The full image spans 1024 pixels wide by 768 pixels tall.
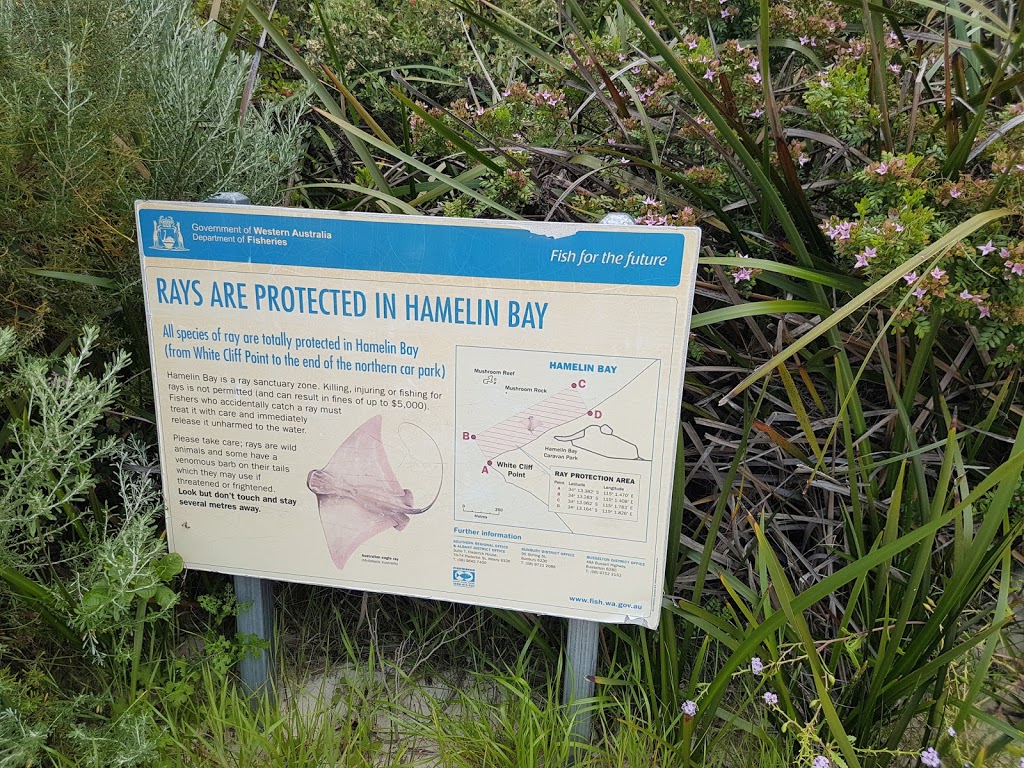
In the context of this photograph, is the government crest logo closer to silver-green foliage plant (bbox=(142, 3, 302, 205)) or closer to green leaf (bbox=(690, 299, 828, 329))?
silver-green foliage plant (bbox=(142, 3, 302, 205))

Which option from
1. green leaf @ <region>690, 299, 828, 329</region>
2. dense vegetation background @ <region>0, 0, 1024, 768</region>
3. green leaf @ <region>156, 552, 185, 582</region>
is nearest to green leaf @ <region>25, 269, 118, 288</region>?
dense vegetation background @ <region>0, 0, 1024, 768</region>

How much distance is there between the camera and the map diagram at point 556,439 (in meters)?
1.65

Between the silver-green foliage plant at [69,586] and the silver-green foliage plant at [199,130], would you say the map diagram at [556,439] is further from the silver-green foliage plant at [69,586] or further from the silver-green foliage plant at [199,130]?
the silver-green foliage plant at [199,130]

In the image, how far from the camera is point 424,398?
1733mm

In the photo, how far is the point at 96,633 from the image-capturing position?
1.92 meters

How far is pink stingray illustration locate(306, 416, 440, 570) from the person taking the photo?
5.87 feet

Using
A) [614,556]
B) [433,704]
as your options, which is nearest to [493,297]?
[614,556]

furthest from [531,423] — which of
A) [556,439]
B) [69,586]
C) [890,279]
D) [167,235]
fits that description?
[69,586]

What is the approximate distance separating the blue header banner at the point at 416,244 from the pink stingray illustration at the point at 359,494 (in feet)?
1.28

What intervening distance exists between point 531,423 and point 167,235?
3.00 feet

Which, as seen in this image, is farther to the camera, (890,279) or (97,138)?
(97,138)

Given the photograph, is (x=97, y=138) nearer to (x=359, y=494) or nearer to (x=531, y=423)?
(x=359, y=494)

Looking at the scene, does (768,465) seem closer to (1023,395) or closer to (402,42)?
(1023,395)

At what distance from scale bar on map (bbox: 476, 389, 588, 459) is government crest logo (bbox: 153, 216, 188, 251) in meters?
0.80
